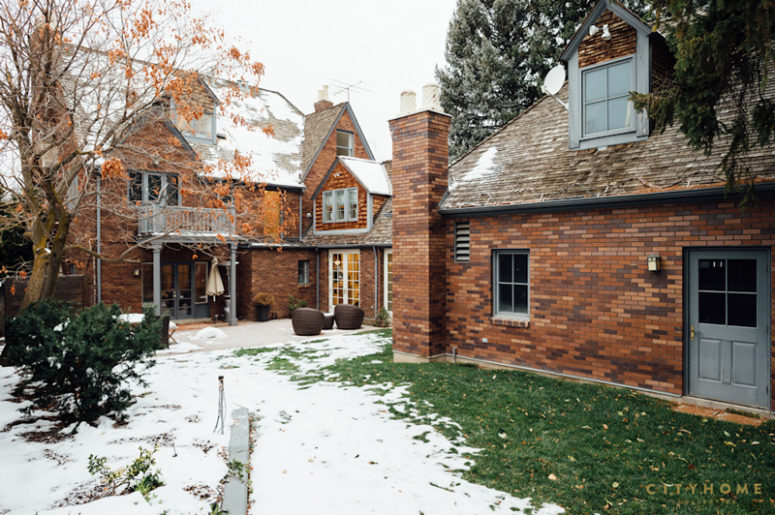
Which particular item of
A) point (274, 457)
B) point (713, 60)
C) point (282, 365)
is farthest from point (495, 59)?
point (274, 457)

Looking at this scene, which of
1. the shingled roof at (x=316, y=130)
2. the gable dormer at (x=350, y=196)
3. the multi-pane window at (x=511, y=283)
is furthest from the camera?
the shingled roof at (x=316, y=130)

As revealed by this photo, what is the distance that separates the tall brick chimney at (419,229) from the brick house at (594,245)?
0.11 ft

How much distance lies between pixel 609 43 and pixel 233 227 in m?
14.3

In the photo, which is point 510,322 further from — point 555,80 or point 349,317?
point 349,317

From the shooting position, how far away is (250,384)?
356 inches

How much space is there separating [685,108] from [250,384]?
8097 mm

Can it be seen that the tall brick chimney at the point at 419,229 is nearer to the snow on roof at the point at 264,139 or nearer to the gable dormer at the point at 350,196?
the gable dormer at the point at 350,196

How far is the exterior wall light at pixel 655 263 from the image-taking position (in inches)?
291

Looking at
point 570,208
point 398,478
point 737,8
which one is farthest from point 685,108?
point 398,478

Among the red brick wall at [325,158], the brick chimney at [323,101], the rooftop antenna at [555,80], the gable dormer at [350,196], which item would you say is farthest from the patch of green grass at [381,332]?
the brick chimney at [323,101]

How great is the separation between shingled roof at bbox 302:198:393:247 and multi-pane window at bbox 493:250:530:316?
25.5ft

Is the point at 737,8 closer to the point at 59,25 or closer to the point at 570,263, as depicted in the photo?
the point at 570,263

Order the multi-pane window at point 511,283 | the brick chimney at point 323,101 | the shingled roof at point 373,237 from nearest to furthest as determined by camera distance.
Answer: the multi-pane window at point 511,283
the shingled roof at point 373,237
the brick chimney at point 323,101

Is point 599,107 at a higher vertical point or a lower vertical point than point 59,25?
lower
